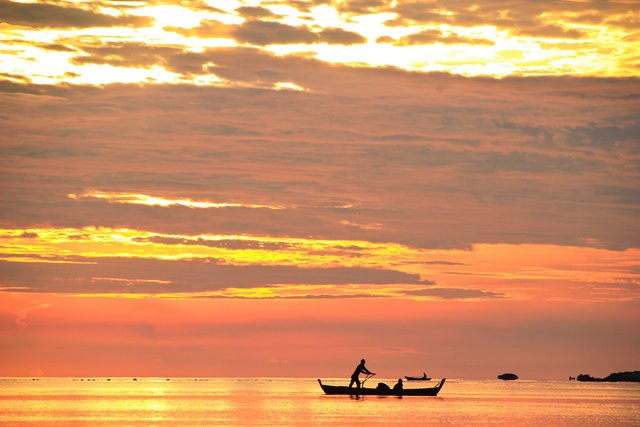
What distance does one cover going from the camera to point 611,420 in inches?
3659

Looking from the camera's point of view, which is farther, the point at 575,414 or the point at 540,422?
the point at 575,414

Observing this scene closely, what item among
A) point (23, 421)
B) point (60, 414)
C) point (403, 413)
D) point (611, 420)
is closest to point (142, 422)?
point (23, 421)

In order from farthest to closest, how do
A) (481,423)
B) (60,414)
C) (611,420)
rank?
(60,414), (611,420), (481,423)

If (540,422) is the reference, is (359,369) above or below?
above

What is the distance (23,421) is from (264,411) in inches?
1039

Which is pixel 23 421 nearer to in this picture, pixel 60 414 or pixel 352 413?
pixel 60 414

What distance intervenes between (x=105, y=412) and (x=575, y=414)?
4679cm

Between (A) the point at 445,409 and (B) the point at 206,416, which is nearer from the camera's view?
(B) the point at 206,416

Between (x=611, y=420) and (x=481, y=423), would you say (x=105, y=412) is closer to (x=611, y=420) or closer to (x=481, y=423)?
(x=481, y=423)

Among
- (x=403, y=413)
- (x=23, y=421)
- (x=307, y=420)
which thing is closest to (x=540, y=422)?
(x=403, y=413)

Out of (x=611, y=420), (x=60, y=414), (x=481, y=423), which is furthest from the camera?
(x=60, y=414)

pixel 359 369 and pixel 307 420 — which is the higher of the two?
pixel 359 369

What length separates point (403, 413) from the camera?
94.7 m

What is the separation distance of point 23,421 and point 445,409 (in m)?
42.3
